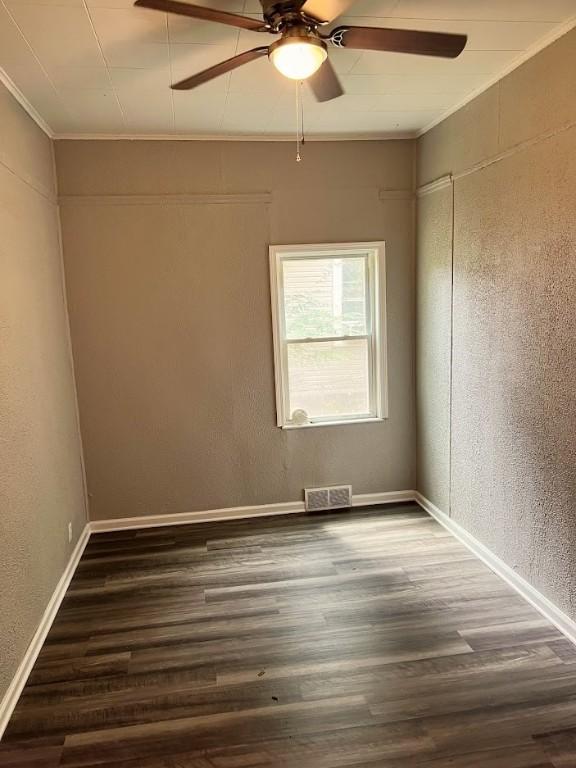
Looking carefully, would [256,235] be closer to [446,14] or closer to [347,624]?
[446,14]

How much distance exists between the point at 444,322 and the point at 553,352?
3.76 ft

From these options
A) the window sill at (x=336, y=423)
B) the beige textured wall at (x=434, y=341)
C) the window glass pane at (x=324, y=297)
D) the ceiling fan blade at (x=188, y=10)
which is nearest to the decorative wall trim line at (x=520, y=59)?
the beige textured wall at (x=434, y=341)

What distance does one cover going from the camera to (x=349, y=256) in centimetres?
406

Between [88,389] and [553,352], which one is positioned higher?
[553,352]

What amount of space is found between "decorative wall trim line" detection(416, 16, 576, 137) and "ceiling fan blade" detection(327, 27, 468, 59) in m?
0.82

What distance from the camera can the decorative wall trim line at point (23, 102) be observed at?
2608 millimetres

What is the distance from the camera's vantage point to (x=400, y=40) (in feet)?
6.08

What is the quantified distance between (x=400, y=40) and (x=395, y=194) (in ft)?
7.23

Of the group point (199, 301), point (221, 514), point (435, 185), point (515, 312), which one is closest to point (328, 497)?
point (221, 514)

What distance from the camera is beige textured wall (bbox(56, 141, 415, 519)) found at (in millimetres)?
3725

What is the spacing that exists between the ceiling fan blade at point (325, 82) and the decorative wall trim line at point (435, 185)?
1.33 m

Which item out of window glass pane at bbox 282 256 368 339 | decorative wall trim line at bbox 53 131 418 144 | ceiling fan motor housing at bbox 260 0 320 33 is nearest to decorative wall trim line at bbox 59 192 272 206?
decorative wall trim line at bbox 53 131 418 144

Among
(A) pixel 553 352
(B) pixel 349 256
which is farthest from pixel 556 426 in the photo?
(B) pixel 349 256

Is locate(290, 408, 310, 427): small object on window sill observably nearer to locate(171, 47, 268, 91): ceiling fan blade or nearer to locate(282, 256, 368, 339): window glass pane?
locate(282, 256, 368, 339): window glass pane
